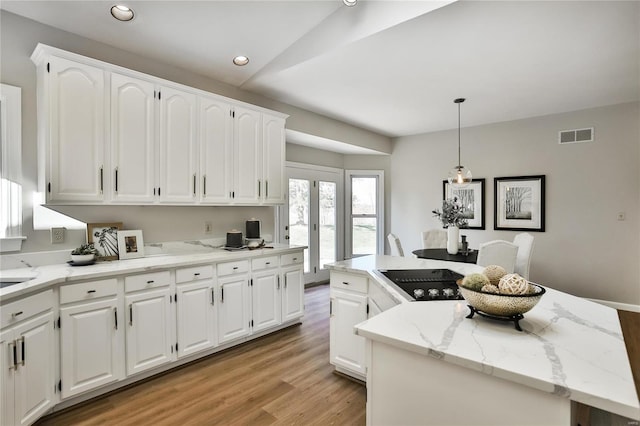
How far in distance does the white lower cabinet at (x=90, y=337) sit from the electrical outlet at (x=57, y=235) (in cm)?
60

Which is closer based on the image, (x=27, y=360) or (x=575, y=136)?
(x=27, y=360)

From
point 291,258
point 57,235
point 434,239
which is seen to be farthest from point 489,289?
point 434,239

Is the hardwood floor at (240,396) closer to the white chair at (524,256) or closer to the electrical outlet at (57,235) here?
the electrical outlet at (57,235)

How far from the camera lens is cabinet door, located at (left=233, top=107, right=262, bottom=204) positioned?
3377 mm

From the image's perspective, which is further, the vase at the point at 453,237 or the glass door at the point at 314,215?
Answer: the glass door at the point at 314,215

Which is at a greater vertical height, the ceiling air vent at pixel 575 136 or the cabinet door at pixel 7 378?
the ceiling air vent at pixel 575 136

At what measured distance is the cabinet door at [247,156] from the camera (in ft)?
11.1

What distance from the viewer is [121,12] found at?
242 cm

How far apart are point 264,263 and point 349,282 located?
3.74 feet

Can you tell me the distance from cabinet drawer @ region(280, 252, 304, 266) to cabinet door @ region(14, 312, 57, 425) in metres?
1.97

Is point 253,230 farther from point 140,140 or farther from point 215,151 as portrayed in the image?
point 140,140

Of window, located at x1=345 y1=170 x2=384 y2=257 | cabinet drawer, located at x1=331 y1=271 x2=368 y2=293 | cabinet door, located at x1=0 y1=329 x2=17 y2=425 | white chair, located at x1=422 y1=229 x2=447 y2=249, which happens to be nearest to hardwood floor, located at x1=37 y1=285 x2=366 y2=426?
cabinet door, located at x1=0 y1=329 x2=17 y2=425

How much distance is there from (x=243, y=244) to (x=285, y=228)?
154 cm

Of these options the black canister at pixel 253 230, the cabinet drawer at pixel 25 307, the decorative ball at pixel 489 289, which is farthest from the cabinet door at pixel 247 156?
the decorative ball at pixel 489 289
